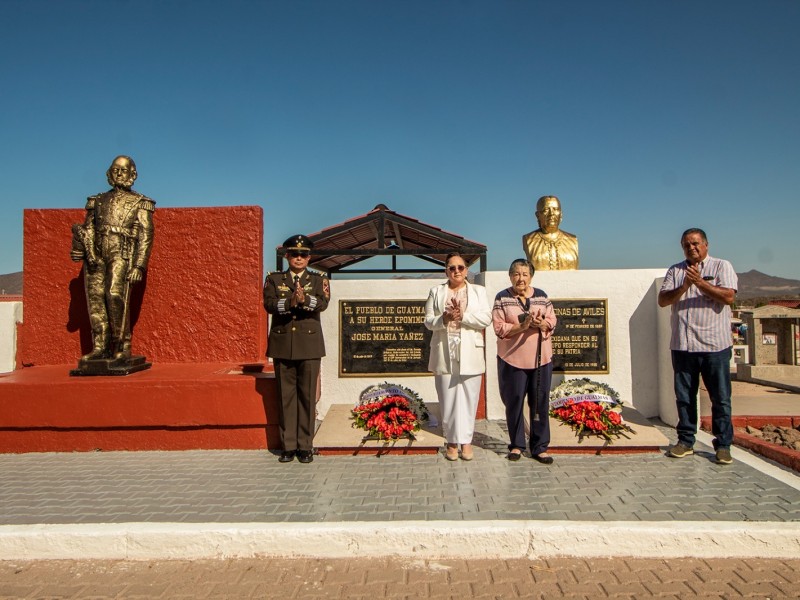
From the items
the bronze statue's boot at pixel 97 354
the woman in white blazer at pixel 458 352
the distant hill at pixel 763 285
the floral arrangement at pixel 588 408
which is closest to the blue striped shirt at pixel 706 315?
the floral arrangement at pixel 588 408

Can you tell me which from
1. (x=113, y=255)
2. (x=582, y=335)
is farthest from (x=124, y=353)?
(x=582, y=335)

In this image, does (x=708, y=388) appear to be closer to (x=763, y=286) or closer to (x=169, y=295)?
(x=169, y=295)

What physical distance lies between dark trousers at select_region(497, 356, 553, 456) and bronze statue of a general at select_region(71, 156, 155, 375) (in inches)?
141

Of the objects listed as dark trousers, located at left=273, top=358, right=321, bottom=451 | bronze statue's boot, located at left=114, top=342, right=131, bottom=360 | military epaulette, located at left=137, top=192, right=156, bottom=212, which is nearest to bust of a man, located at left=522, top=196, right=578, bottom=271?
dark trousers, located at left=273, top=358, right=321, bottom=451

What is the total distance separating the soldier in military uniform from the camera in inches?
177

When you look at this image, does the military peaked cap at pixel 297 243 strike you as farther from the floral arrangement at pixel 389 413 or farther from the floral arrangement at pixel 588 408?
the floral arrangement at pixel 588 408

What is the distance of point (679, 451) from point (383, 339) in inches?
120

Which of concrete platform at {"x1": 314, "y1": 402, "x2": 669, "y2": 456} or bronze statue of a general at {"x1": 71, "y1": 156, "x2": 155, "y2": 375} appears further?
bronze statue of a general at {"x1": 71, "y1": 156, "x2": 155, "y2": 375}

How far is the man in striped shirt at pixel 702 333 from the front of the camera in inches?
169

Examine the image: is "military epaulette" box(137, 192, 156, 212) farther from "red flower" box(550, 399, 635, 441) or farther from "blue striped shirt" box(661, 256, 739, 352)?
"blue striped shirt" box(661, 256, 739, 352)

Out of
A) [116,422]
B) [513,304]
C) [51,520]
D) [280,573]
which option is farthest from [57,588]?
[513,304]

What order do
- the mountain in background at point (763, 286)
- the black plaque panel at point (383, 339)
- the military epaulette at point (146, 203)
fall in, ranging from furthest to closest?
the mountain in background at point (763, 286) → the black plaque panel at point (383, 339) → the military epaulette at point (146, 203)

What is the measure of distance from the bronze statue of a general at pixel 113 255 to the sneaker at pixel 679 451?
194 inches

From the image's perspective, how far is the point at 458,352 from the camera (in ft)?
14.5
